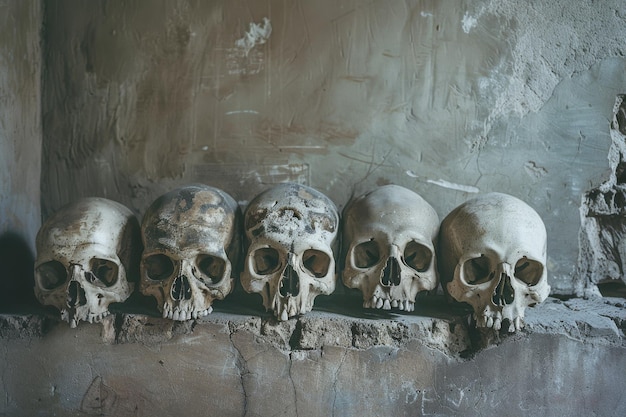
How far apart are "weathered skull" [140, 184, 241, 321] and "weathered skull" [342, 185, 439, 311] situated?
22.3 inches

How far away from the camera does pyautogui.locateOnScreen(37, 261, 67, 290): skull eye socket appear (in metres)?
2.47

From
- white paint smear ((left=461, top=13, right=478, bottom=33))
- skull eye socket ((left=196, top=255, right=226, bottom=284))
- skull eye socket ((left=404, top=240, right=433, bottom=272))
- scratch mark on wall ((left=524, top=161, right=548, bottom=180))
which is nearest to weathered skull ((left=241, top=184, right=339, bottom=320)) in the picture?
skull eye socket ((left=196, top=255, right=226, bottom=284))

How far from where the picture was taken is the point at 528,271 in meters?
2.37

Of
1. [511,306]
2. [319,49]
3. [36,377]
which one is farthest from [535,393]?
[36,377]

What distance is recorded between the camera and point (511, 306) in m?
2.21

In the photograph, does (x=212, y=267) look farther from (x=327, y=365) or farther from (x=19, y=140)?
(x=19, y=140)

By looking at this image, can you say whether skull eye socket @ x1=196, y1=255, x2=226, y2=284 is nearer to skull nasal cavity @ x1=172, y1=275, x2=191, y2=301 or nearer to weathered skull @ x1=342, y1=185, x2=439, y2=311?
skull nasal cavity @ x1=172, y1=275, x2=191, y2=301

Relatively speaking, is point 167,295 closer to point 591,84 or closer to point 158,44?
point 158,44

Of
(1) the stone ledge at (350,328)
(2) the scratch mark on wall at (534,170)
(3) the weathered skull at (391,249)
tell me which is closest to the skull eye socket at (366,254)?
(3) the weathered skull at (391,249)

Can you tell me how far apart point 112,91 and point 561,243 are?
2.63 m

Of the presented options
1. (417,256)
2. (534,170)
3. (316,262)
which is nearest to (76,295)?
(316,262)

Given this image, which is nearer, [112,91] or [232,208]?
[232,208]

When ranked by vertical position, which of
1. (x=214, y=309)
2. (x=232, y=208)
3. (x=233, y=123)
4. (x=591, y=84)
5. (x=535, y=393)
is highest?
(x=591, y=84)

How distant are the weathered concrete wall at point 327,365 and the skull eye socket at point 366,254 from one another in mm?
231
